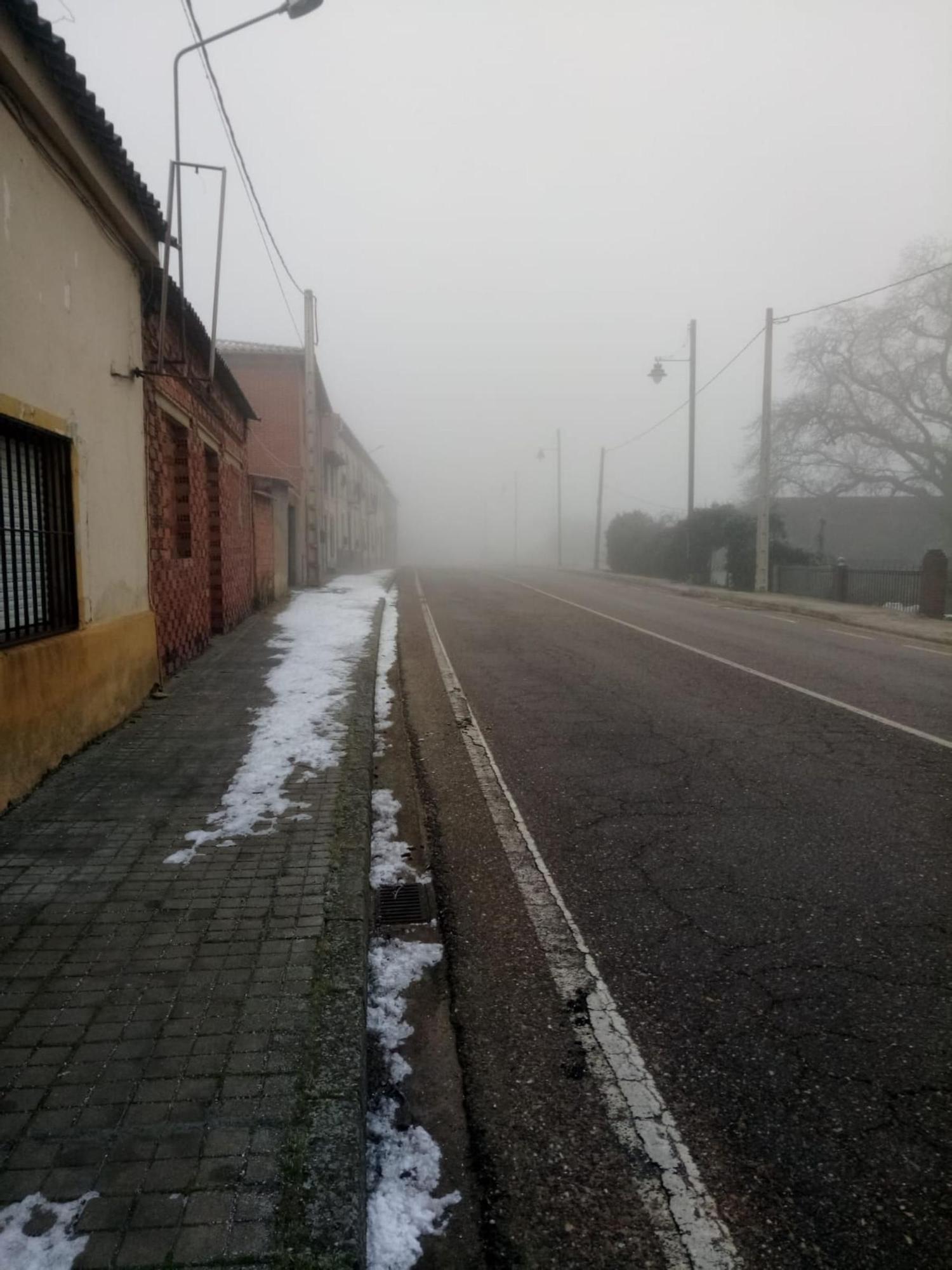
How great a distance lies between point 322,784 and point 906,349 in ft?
126

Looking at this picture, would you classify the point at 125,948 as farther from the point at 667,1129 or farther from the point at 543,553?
the point at 543,553

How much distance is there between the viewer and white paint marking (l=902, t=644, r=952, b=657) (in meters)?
11.8

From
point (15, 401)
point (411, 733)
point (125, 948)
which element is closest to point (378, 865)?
point (125, 948)

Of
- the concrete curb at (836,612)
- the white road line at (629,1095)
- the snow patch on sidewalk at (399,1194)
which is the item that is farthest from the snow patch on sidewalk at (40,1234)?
the concrete curb at (836,612)

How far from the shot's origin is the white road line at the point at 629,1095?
1.93 meters

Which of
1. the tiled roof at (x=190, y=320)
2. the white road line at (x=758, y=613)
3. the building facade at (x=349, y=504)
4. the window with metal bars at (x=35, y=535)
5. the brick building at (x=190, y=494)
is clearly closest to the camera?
the window with metal bars at (x=35, y=535)

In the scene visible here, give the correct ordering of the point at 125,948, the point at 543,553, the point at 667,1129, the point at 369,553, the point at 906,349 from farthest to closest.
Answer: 1. the point at 543,553
2. the point at 369,553
3. the point at 906,349
4. the point at 125,948
5. the point at 667,1129

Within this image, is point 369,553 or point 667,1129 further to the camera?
point 369,553

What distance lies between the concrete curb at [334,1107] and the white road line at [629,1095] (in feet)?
2.33

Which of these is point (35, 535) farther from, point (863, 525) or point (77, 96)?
point (863, 525)

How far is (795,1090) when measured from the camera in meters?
2.41

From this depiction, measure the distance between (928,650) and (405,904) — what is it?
37.5 feet

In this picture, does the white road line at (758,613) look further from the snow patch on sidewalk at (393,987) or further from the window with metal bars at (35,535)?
the snow patch on sidewalk at (393,987)

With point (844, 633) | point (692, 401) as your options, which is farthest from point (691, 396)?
point (844, 633)
